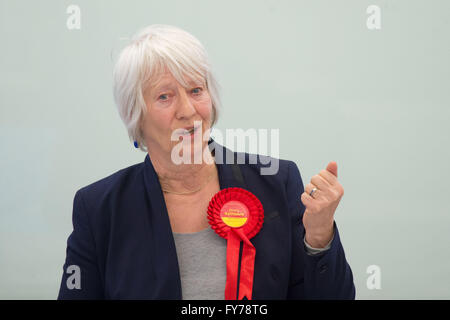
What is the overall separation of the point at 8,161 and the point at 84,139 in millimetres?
338

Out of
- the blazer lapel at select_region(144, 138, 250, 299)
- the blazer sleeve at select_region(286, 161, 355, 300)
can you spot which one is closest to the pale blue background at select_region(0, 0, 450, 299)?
the blazer lapel at select_region(144, 138, 250, 299)

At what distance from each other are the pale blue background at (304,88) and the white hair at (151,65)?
633mm

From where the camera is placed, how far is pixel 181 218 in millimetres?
1316

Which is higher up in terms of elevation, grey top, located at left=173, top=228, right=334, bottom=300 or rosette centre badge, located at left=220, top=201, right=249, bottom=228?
rosette centre badge, located at left=220, top=201, right=249, bottom=228

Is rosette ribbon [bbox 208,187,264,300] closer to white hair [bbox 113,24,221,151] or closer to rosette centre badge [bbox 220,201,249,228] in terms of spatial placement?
rosette centre badge [bbox 220,201,249,228]

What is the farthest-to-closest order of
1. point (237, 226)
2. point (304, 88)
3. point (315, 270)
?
point (304, 88) < point (237, 226) < point (315, 270)

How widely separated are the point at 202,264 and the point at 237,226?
0.14 metres

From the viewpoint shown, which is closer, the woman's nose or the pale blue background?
the woman's nose

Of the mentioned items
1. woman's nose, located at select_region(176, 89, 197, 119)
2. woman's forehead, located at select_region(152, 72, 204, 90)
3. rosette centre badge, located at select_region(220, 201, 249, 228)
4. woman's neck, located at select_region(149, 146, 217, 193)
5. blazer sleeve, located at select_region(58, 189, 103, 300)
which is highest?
woman's forehead, located at select_region(152, 72, 204, 90)

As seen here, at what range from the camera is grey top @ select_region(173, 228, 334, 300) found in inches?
47.9

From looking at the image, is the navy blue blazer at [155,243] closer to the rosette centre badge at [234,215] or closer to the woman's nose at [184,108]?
the rosette centre badge at [234,215]

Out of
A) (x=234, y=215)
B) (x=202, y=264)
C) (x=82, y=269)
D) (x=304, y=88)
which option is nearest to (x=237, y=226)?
(x=234, y=215)

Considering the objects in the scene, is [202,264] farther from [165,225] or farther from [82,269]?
[82,269]

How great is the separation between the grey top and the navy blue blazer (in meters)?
0.04
